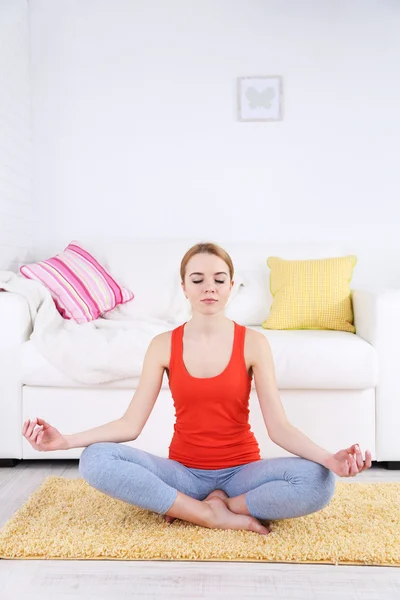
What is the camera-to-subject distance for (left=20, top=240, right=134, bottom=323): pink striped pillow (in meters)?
2.71

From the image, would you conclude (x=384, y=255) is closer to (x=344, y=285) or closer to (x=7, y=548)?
(x=344, y=285)

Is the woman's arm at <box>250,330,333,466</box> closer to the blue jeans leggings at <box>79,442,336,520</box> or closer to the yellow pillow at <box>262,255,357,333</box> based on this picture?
the blue jeans leggings at <box>79,442,336,520</box>

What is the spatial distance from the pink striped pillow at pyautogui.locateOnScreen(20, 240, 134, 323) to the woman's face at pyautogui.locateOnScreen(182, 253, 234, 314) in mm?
1084

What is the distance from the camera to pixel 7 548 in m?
1.52

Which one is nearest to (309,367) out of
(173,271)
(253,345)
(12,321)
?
(253,345)

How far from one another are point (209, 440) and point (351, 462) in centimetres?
43

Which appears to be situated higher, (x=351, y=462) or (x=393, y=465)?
(x=351, y=462)

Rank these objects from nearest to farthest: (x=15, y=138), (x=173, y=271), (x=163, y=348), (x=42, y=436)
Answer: (x=42, y=436)
(x=163, y=348)
(x=173, y=271)
(x=15, y=138)

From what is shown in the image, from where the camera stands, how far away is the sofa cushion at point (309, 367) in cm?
228

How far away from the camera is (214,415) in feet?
5.55

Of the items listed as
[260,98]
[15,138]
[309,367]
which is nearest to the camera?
[309,367]

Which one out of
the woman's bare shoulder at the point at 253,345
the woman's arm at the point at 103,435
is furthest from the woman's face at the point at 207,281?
the woman's arm at the point at 103,435

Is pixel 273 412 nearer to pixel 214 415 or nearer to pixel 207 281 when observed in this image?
pixel 214 415

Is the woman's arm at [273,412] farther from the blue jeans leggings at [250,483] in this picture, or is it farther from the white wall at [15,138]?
the white wall at [15,138]
